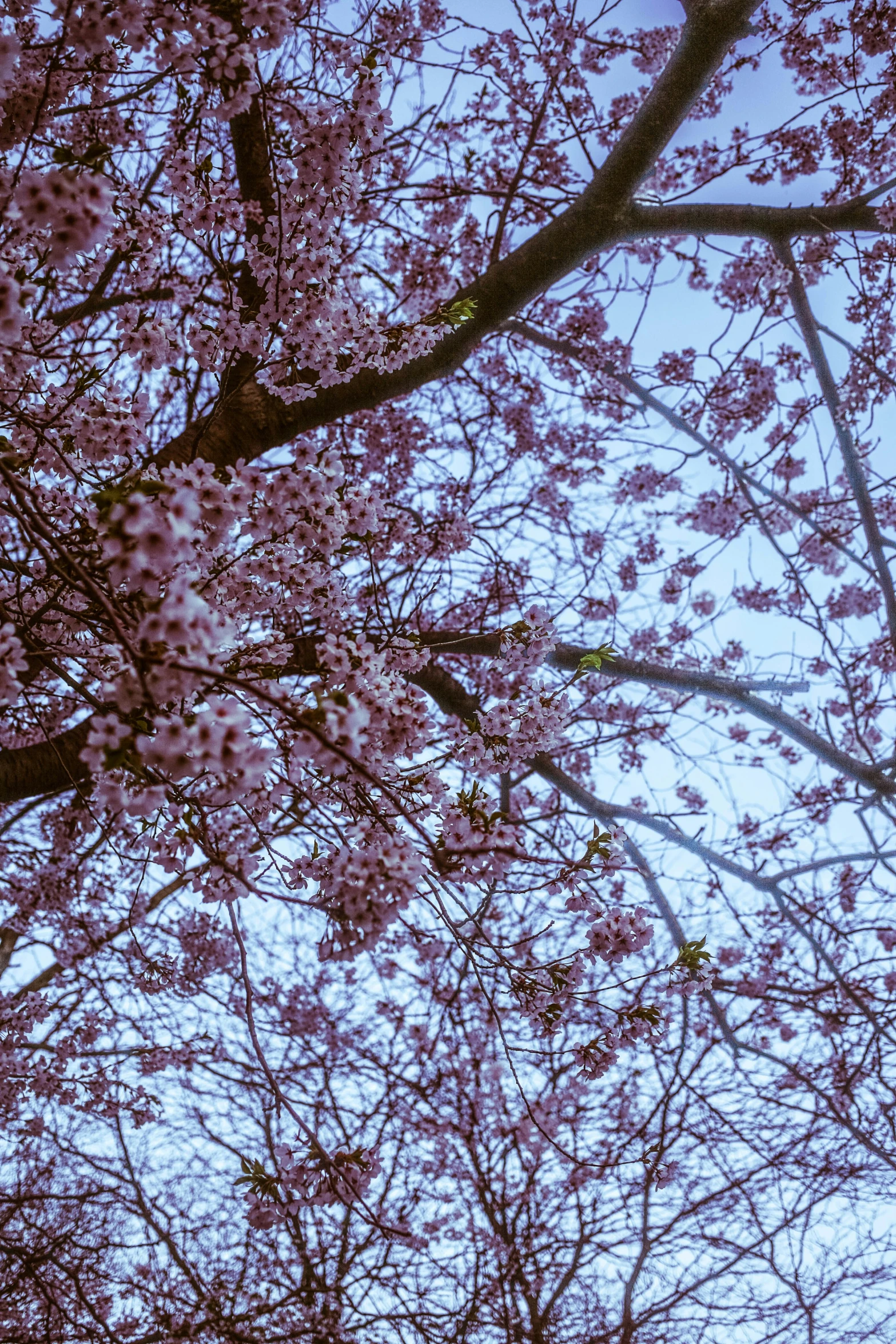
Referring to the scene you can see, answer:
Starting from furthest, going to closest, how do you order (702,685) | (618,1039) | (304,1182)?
(702,685)
(618,1039)
(304,1182)

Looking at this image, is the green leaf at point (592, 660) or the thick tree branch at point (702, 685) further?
the thick tree branch at point (702, 685)

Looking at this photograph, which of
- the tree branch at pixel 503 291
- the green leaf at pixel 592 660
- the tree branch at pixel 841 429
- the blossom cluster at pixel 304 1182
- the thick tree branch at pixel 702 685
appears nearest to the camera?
the blossom cluster at pixel 304 1182

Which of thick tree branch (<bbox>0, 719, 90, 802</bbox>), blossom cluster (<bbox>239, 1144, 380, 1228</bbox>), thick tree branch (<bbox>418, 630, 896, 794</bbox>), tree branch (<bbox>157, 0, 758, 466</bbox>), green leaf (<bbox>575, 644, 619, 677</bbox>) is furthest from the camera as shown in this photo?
thick tree branch (<bbox>418, 630, 896, 794</bbox>)

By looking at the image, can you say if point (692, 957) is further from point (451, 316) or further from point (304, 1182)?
point (451, 316)

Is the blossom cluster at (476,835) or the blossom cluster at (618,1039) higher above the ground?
the blossom cluster at (476,835)

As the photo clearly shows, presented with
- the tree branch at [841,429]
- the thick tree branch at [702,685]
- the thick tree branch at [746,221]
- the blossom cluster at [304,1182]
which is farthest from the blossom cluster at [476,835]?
the thick tree branch at [746,221]

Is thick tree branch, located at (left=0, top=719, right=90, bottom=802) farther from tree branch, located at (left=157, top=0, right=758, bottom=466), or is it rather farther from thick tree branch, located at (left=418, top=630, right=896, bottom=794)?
thick tree branch, located at (left=418, top=630, right=896, bottom=794)

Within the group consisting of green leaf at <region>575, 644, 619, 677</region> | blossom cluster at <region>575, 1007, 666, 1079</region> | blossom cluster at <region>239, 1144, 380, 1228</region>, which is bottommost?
blossom cluster at <region>239, 1144, 380, 1228</region>

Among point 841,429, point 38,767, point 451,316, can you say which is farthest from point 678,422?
point 38,767

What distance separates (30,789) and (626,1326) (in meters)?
5.30

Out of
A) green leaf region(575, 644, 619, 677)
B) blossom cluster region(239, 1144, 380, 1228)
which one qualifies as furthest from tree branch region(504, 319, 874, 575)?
blossom cluster region(239, 1144, 380, 1228)

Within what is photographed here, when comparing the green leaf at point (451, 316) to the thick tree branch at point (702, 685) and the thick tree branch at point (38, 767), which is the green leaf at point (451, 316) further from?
the thick tree branch at point (38, 767)

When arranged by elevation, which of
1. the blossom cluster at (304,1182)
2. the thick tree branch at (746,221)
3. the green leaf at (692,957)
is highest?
the thick tree branch at (746,221)

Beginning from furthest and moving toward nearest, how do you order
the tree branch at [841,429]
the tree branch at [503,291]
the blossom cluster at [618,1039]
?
the tree branch at [841,429] < the tree branch at [503,291] < the blossom cluster at [618,1039]
